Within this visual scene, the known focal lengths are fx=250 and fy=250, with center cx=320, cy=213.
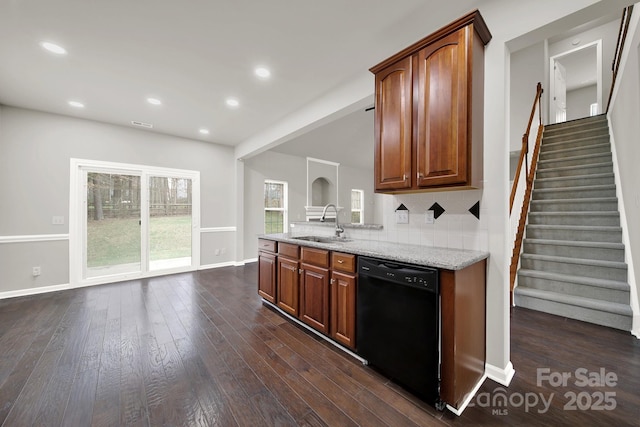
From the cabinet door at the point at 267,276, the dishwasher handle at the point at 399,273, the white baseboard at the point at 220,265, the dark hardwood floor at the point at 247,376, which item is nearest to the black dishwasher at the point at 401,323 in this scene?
the dishwasher handle at the point at 399,273

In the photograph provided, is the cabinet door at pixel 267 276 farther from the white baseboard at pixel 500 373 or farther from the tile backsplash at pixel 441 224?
the white baseboard at pixel 500 373

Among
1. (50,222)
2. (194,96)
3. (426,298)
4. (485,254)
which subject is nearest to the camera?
(426,298)

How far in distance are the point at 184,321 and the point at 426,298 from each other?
8.54 ft

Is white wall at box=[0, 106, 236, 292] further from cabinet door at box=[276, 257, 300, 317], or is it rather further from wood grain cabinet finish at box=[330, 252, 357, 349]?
wood grain cabinet finish at box=[330, 252, 357, 349]

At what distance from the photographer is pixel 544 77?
5.04 meters

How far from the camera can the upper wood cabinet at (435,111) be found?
1.68 m

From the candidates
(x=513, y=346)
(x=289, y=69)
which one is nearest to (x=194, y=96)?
(x=289, y=69)

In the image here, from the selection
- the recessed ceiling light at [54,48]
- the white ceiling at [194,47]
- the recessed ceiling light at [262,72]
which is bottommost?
the recessed ceiling light at [54,48]

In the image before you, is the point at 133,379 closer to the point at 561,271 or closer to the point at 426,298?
the point at 426,298

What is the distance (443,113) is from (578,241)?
2937 mm

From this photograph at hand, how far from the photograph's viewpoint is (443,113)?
177 centimetres

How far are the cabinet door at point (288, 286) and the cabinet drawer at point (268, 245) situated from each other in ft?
0.59

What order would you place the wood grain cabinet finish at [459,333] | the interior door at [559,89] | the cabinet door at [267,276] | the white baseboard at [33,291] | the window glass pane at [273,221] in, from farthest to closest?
1. the window glass pane at [273,221]
2. the interior door at [559,89]
3. the white baseboard at [33,291]
4. the cabinet door at [267,276]
5. the wood grain cabinet finish at [459,333]

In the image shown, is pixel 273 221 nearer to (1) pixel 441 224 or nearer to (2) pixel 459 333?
(1) pixel 441 224
